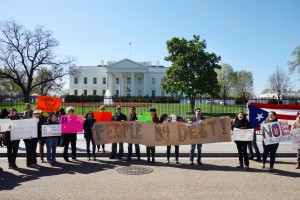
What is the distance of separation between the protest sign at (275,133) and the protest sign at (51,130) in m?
7.07

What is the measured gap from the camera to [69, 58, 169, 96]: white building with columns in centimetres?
8750

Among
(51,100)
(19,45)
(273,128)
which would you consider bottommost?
(273,128)

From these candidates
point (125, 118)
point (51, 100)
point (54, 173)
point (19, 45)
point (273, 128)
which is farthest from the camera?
point (19, 45)

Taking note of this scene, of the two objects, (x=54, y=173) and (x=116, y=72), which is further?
(x=116, y=72)

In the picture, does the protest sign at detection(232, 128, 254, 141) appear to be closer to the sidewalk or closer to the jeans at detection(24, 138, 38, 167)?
the sidewalk

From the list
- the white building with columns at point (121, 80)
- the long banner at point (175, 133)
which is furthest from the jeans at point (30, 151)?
the white building with columns at point (121, 80)

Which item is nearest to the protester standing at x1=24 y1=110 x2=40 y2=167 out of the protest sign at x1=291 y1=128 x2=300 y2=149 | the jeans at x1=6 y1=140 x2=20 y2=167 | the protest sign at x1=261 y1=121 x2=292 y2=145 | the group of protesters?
the group of protesters

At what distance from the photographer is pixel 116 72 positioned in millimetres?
87125

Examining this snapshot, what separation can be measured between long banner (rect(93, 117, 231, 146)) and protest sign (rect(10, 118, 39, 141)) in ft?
9.01

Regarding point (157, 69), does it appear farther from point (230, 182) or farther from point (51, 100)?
point (230, 182)

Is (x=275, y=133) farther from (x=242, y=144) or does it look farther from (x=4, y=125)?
(x=4, y=125)

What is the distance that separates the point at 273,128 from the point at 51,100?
391 inches

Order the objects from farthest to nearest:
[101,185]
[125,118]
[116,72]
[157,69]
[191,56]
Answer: [157,69], [116,72], [191,56], [125,118], [101,185]

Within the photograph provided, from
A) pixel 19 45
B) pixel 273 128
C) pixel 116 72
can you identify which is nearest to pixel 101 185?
pixel 273 128
